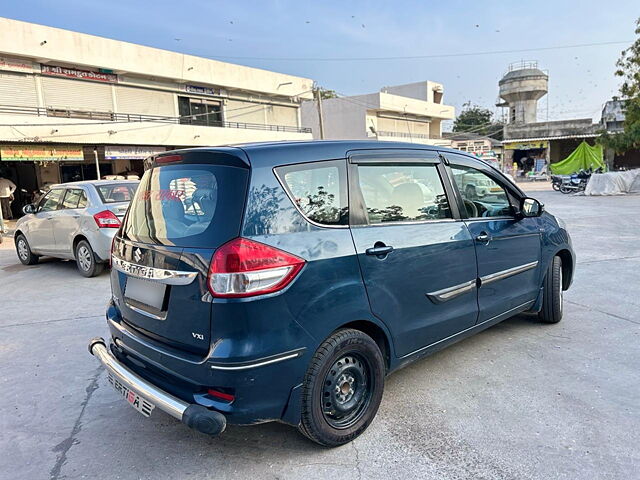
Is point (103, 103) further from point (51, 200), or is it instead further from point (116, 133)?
point (51, 200)

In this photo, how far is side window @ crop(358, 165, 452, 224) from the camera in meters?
2.91

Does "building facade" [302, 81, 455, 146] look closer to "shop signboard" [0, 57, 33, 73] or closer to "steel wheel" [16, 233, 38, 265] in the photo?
"shop signboard" [0, 57, 33, 73]

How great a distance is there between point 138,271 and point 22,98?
20170 millimetres

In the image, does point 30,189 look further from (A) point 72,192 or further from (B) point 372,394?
(B) point 372,394

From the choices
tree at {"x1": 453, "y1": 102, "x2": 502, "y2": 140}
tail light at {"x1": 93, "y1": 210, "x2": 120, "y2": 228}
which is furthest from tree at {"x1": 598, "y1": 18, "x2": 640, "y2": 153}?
tree at {"x1": 453, "y1": 102, "x2": 502, "y2": 140}

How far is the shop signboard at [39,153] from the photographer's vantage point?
55.1 feet

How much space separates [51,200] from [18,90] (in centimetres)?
1369

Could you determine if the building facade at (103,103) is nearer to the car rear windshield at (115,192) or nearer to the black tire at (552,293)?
the car rear windshield at (115,192)

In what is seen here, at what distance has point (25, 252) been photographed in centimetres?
905

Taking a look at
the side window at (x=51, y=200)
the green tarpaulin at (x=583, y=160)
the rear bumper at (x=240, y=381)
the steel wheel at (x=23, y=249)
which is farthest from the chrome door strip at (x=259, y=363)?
the green tarpaulin at (x=583, y=160)

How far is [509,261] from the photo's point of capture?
381cm

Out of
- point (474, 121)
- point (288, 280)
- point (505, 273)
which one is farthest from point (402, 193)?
point (474, 121)

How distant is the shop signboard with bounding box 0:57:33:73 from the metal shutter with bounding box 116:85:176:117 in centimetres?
385

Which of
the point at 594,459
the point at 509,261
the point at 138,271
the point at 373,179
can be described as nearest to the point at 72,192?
the point at 138,271
